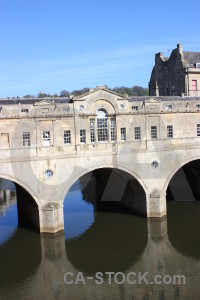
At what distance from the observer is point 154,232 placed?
28938mm

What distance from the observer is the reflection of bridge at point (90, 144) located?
2755cm

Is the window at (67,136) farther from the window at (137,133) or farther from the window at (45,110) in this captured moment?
the window at (137,133)

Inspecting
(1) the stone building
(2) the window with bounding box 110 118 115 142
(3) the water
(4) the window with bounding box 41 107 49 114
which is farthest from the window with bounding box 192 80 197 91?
(4) the window with bounding box 41 107 49 114

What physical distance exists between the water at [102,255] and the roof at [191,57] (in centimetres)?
1928

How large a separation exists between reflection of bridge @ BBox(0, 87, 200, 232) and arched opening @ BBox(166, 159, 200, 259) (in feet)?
8.24

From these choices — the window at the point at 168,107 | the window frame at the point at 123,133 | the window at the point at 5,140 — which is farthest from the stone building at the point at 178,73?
the window at the point at 5,140

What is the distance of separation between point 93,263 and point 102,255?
1.36 meters

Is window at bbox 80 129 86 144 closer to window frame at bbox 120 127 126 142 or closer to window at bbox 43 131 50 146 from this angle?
window at bbox 43 131 50 146

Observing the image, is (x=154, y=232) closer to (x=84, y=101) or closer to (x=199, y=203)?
(x=199, y=203)

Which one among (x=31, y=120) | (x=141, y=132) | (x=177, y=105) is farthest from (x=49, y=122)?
(x=177, y=105)

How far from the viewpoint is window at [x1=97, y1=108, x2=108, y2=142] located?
30094 millimetres

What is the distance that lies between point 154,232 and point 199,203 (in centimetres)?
1035

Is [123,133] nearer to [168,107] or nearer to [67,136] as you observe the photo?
[168,107]

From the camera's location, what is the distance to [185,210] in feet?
114
